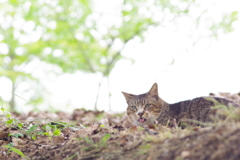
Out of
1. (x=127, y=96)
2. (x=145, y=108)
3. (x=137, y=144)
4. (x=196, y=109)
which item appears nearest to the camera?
(x=137, y=144)

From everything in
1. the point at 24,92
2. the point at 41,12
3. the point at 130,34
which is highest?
the point at 41,12

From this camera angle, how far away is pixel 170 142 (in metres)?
2.34

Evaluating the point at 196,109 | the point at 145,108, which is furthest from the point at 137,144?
the point at 145,108

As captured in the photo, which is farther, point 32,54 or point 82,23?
point 32,54

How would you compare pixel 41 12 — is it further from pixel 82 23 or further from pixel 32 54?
pixel 32 54

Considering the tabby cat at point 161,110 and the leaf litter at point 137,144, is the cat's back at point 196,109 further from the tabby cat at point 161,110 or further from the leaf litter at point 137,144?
the leaf litter at point 137,144

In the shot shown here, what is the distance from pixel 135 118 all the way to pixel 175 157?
2.38m

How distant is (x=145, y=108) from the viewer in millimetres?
4523

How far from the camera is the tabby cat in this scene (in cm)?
401

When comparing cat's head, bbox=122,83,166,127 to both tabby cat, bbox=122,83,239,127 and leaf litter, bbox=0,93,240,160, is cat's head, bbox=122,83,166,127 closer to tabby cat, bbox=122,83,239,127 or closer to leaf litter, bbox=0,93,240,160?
tabby cat, bbox=122,83,239,127

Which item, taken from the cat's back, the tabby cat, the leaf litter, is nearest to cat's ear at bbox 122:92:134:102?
the tabby cat

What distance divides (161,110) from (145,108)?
0.25m

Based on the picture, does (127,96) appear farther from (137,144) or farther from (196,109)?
(137,144)

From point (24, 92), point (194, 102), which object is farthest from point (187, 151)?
point (24, 92)
